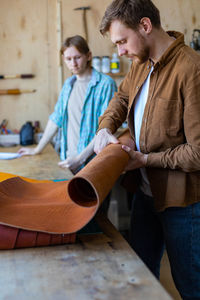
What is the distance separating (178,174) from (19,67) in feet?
8.87

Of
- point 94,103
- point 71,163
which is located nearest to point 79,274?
point 71,163

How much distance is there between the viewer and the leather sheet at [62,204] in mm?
901

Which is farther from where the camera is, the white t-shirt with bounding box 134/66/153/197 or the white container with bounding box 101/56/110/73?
the white container with bounding box 101/56/110/73

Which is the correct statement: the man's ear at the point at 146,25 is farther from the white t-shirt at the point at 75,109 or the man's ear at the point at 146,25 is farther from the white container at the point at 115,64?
the white container at the point at 115,64

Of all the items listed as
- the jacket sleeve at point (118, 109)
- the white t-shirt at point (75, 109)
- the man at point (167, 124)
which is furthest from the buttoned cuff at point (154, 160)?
the white t-shirt at point (75, 109)

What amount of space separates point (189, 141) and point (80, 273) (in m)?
0.62

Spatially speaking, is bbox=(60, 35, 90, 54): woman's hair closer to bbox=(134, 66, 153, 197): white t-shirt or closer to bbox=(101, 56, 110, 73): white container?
bbox=(134, 66, 153, 197): white t-shirt

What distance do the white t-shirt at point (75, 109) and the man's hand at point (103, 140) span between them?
99 centimetres

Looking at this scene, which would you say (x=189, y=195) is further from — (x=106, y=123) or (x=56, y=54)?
(x=56, y=54)

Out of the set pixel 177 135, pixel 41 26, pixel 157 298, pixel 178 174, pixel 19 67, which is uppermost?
pixel 41 26

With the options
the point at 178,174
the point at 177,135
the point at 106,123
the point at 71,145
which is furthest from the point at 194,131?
the point at 71,145

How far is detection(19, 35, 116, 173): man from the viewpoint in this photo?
2.16 m

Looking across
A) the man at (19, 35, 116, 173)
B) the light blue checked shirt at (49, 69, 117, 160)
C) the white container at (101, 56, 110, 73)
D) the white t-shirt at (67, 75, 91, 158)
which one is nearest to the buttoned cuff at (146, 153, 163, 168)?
the man at (19, 35, 116, 173)

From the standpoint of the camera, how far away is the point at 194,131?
112cm
